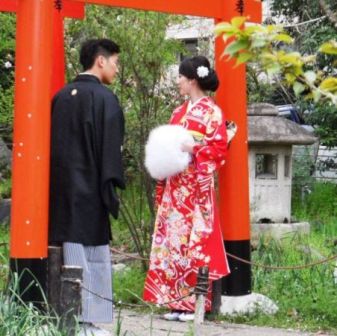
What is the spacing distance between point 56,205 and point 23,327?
106 centimetres

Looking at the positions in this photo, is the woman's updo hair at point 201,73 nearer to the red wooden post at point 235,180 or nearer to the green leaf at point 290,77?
the red wooden post at point 235,180

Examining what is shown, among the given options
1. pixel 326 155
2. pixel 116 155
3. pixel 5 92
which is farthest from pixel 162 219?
pixel 326 155

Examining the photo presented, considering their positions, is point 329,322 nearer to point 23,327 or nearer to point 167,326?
point 167,326

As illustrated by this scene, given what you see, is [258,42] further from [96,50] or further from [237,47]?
[96,50]

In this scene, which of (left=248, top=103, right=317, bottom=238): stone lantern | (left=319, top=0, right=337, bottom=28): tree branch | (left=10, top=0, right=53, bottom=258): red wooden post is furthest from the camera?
(left=248, top=103, right=317, bottom=238): stone lantern

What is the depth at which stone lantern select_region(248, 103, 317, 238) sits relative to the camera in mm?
9922

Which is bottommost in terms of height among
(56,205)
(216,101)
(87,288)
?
(87,288)

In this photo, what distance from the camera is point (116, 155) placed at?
5.19 meters

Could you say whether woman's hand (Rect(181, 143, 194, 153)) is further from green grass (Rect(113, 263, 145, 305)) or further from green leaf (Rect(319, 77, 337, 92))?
green leaf (Rect(319, 77, 337, 92))

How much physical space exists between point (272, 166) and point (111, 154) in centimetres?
547

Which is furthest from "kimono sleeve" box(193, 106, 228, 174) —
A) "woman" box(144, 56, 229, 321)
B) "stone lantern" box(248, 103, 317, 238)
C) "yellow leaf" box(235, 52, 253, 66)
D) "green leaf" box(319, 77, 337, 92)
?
"stone lantern" box(248, 103, 317, 238)

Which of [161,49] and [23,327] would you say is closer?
[23,327]

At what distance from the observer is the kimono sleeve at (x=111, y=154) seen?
515 cm

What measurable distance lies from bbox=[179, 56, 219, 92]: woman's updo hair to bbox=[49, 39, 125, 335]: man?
0.83 meters
